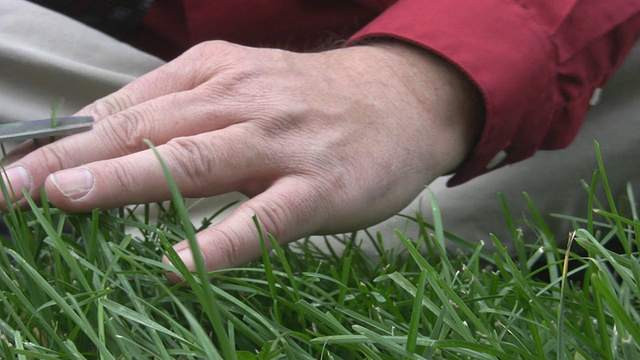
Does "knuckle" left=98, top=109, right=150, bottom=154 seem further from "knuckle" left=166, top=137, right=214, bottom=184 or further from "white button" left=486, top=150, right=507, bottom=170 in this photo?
"white button" left=486, top=150, right=507, bottom=170

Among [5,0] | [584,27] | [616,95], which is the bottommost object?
[616,95]

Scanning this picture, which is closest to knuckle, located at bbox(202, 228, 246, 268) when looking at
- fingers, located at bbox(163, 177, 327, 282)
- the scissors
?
fingers, located at bbox(163, 177, 327, 282)

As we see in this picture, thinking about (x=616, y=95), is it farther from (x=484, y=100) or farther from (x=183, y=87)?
(x=183, y=87)

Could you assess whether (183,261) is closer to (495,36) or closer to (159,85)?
(159,85)

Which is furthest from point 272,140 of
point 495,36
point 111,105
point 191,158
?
point 495,36

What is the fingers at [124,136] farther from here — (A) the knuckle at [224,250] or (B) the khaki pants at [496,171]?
(B) the khaki pants at [496,171]

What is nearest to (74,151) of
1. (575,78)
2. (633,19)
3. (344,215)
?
(344,215)
